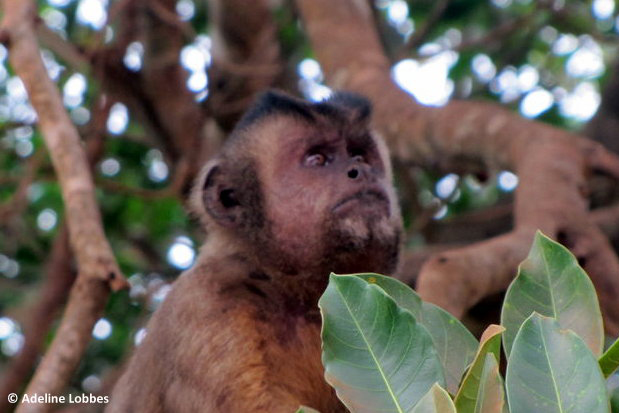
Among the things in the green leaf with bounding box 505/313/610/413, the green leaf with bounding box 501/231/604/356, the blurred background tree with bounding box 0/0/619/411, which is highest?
the green leaf with bounding box 505/313/610/413

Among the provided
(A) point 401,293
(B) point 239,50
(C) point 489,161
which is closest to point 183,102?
(B) point 239,50

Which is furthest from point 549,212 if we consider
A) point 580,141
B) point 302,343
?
point 302,343

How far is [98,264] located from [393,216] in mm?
1202

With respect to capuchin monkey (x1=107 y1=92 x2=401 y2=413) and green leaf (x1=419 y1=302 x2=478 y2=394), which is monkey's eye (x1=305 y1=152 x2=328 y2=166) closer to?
capuchin monkey (x1=107 y1=92 x2=401 y2=413)

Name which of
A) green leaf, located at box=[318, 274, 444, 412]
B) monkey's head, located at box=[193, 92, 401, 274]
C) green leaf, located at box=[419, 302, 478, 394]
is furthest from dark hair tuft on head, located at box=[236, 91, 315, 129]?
green leaf, located at box=[318, 274, 444, 412]

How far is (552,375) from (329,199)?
81.6 inches

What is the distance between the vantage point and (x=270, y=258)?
13.7ft

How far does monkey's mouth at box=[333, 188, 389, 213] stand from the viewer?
13.2ft

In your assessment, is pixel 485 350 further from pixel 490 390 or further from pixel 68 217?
pixel 68 217

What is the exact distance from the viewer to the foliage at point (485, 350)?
208 centimetres

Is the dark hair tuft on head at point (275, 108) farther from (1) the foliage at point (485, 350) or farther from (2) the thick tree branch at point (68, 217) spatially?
(1) the foliage at point (485, 350)

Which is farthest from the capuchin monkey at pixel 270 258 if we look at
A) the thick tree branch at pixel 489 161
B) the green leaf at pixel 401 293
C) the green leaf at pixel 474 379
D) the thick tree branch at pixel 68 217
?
the green leaf at pixel 474 379

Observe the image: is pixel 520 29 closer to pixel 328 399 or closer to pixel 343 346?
pixel 328 399

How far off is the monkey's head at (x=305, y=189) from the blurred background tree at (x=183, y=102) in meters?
1.80
